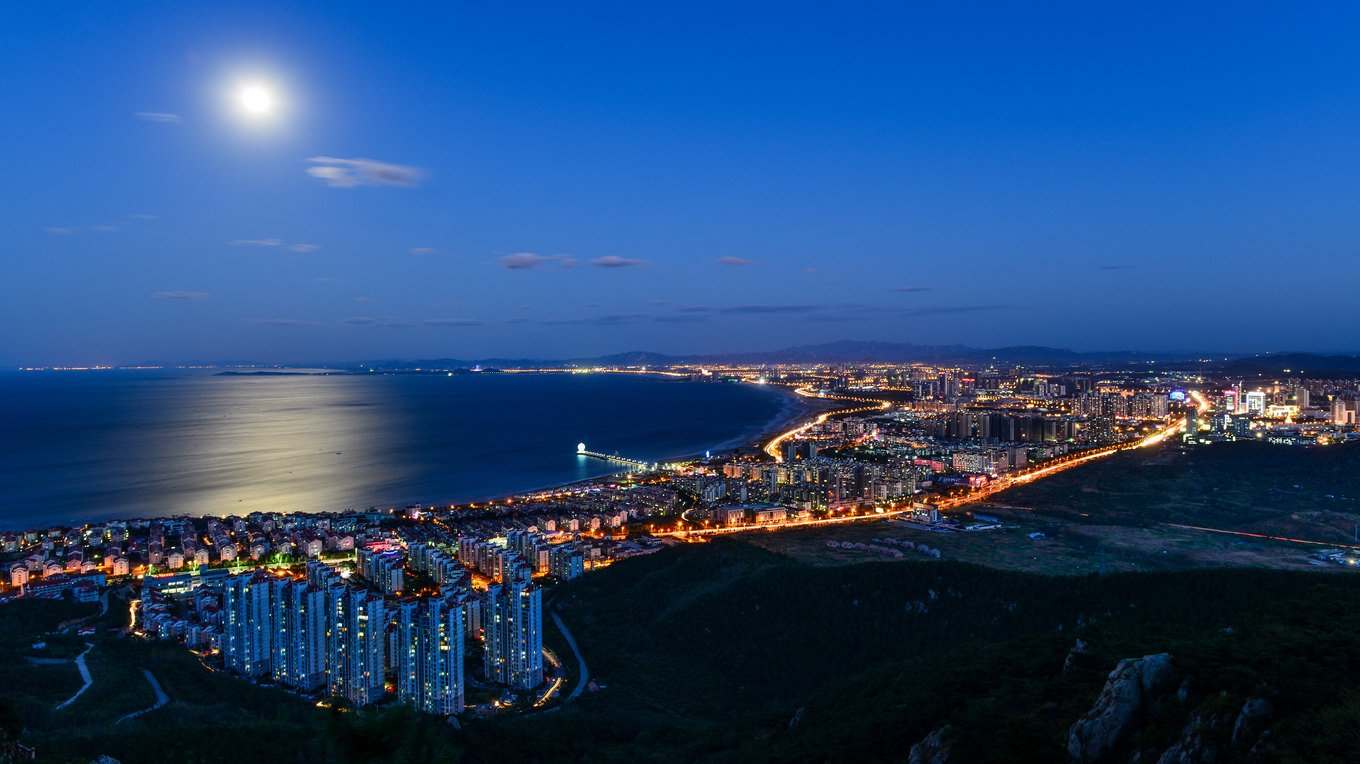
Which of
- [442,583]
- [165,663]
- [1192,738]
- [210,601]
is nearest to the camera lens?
[1192,738]

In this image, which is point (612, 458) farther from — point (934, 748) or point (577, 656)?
point (934, 748)

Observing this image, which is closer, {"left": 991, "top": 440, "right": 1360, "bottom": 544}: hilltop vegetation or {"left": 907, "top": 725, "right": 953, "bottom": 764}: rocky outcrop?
{"left": 907, "top": 725, "right": 953, "bottom": 764}: rocky outcrop

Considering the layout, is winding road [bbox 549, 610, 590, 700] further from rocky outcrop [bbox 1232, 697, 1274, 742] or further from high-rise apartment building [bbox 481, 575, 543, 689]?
rocky outcrop [bbox 1232, 697, 1274, 742]

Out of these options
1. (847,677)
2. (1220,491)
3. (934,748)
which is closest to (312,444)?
(847,677)

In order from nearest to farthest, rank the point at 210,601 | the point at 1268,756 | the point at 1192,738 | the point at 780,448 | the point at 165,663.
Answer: the point at 1268,756, the point at 1192,738, the point at 165,663, the point at 210,601, the point at 780,448

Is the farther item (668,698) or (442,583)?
(442,583)

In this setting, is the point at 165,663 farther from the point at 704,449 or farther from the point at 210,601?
the point at 704,449

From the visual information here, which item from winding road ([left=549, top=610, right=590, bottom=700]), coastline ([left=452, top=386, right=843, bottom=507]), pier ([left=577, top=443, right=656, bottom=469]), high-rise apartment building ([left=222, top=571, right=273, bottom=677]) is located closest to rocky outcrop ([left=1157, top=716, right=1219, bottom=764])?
winding road ([left=549, top=610, right=590, bottom=700])

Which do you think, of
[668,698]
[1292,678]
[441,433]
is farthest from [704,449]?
[1292,678]
